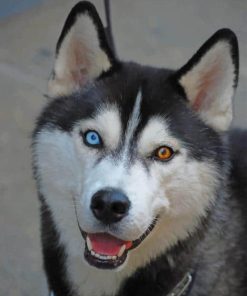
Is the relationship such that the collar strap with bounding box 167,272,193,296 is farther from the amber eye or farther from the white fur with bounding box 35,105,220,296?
the amber eye

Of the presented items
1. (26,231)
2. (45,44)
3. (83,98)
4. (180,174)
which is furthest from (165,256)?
(45,44)

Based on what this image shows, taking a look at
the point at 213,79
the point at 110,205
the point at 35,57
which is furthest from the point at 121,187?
the point at 35,57

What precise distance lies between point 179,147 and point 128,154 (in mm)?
188

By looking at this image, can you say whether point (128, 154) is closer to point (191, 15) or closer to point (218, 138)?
point (218, 138)

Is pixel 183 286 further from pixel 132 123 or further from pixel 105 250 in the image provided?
pixel 132 123

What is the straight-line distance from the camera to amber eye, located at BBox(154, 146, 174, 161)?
8.31ft

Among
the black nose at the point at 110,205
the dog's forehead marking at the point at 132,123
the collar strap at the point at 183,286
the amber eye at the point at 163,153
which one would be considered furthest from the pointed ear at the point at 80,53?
the collar strap at the point at 183,286

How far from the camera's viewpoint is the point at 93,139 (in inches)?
100

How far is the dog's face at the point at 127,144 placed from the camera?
244 centimetres

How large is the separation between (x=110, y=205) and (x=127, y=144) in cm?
27

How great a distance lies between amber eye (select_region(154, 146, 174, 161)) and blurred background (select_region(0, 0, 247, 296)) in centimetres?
123

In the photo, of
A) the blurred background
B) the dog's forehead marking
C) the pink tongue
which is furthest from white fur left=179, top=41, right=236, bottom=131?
the blurred background

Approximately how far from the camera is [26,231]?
12.3ft

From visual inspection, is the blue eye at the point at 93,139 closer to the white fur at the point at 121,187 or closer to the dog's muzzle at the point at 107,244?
the white fur at the point at 121,187
